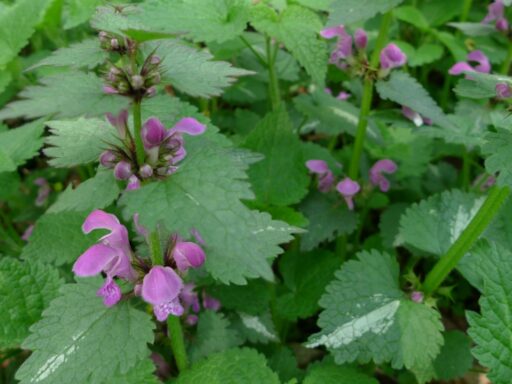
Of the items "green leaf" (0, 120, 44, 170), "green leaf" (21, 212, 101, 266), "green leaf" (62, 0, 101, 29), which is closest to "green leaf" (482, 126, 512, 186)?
"green leaf" (21, 212, 101, 266)

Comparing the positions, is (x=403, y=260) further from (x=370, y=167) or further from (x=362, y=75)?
(x=362, y=75)

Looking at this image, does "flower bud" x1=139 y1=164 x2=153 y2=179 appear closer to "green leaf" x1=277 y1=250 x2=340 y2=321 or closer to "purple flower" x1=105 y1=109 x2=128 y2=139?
"purple flower" x1=105 y1=109 x2=128 y2=139

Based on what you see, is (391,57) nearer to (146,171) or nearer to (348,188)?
(348,188)

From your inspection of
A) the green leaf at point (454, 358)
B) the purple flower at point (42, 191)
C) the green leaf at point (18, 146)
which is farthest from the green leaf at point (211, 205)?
the purple flower at point (42, 191)

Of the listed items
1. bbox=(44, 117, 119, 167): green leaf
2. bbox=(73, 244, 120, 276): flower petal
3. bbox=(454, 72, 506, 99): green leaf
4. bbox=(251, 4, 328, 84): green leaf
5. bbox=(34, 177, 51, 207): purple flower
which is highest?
bbox=(44, 117, 119, 167): green leaf

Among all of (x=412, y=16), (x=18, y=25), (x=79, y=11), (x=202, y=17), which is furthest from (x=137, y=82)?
(x=412, y=16)

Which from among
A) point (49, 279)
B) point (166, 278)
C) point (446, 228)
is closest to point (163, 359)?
point (49, 279)
